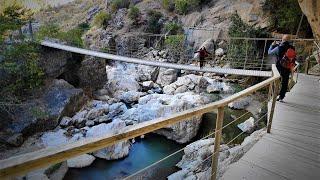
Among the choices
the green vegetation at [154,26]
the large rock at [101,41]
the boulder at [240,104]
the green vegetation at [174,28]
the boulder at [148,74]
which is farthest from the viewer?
the green vegetation at [154,26]

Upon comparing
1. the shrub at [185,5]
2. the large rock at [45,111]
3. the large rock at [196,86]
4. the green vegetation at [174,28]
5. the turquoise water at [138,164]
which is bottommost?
the turquoise water at [138,164]

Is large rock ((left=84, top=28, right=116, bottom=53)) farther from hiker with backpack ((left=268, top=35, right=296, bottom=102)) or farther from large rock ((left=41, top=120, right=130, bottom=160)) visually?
hiker with backpack ((left=268, top=35, right=296, bottom=102))

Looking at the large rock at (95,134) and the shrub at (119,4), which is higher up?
the shrub at (119,4)

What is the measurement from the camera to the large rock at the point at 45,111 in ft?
30.5

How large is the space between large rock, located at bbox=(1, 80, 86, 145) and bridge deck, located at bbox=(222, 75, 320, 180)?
25.1 ft

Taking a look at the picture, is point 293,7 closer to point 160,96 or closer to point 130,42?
point 160,96

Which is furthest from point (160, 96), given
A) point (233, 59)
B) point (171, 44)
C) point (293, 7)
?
point (293, 7)

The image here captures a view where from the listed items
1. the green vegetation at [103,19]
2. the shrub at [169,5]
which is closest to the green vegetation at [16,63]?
the green vegetation at [103,19]

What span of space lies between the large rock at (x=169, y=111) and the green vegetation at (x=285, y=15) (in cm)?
508

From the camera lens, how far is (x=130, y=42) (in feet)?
59.1

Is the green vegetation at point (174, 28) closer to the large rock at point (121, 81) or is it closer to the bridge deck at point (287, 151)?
the large rock at point (121, 81)

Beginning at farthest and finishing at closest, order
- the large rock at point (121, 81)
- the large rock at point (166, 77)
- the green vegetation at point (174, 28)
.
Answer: the green vegetation at point (174, 28)
the large rock at point (166, 77)
the large rock at point (121, 81)

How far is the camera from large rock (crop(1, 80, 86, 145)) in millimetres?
9281

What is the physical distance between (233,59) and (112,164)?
7.27 m
